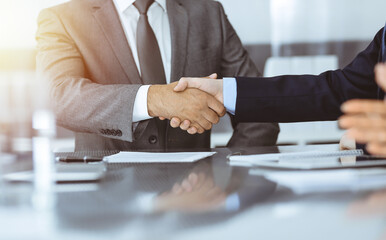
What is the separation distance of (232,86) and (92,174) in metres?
0.82

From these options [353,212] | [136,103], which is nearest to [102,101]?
[136,103]

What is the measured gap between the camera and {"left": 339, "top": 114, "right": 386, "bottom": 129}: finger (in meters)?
0.67

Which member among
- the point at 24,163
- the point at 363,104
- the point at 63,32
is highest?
the point at 63,32

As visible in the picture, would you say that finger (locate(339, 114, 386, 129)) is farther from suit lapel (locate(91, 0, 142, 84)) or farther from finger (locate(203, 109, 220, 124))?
suit lapel (locate(91, 0, 142, 84))

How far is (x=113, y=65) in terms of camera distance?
180 cm

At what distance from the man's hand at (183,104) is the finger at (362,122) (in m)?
0.88

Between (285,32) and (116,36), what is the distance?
193cm

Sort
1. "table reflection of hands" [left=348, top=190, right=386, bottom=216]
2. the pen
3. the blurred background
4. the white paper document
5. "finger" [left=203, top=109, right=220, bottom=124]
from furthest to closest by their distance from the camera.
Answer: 1. the blurred background
2. "finger" [left=203, top=109, right=220, bottom=124]
3. the pen
4. the white paper document
5. "table reflection of hands" [left=348, top=190, right=386, bottom=216]

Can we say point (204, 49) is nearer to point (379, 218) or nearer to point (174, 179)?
point (174, 179)

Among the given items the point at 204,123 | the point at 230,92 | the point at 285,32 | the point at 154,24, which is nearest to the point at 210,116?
the point at 204,123

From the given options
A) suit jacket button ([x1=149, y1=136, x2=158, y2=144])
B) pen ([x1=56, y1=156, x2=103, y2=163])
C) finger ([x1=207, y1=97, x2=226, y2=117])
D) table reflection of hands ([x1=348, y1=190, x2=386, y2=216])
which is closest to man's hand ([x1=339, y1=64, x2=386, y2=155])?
table reflection of hands ([x1=348, y1=190, x2=386, y2=216])

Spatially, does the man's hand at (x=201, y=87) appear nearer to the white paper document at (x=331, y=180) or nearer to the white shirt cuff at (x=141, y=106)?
the white shirt cuff at (x=141, y=106)

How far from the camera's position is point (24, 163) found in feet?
3.30

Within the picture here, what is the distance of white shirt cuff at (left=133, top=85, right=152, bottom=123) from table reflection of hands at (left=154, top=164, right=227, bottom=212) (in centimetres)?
81
